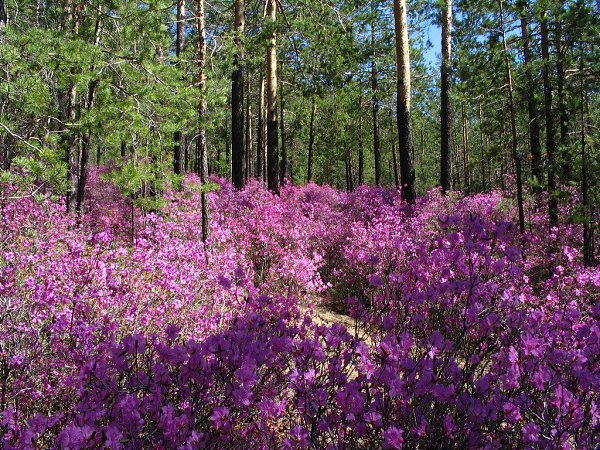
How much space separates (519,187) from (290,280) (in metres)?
5.56

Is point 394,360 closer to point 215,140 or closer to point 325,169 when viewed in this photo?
point 215,140

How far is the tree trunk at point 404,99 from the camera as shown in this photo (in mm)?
10380

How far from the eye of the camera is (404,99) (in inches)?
416

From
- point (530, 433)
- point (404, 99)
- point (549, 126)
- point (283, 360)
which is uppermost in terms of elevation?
point (404, 99)

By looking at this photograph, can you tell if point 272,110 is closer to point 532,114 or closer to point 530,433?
point 532,114

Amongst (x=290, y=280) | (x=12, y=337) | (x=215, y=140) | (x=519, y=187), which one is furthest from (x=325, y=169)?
(x=12, y=337)

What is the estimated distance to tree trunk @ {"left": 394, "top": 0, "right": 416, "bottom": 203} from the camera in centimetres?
1038

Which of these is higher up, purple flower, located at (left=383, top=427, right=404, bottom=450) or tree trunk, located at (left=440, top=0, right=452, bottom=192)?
tree trunk, located at (left=440, top=0, right=452, bottom=192)

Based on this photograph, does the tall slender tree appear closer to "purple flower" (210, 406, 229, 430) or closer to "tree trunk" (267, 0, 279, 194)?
"tree trunk" (267, 0, 279, 194)

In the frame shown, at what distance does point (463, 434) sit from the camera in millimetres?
1979

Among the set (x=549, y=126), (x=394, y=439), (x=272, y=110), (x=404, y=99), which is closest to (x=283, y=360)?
(x=394, y=439)

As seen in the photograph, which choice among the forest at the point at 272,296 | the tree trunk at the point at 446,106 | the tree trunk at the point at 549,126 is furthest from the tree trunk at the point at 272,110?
the tree trunk at the point at 549,126

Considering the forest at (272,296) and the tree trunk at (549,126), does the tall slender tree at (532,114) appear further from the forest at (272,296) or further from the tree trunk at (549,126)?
the tree trunk at (549,126)

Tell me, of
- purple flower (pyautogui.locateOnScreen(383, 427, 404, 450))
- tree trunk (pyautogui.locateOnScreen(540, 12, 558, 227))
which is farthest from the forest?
tree trunk (pyautogui.locateOnScreen(540, 12, 558, 227))
